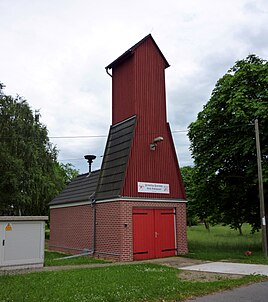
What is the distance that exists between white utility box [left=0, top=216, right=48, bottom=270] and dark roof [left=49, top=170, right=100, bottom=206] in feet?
17.2

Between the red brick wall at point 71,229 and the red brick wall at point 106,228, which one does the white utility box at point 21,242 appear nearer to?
the red brick wall at point 106,228

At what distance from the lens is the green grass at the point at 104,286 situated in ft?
26.8

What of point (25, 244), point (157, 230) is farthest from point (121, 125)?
point (25, 244)

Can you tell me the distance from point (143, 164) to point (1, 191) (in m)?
12.8

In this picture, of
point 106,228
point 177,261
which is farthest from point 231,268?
point 106,228

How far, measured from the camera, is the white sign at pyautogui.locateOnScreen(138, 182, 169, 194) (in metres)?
17.2

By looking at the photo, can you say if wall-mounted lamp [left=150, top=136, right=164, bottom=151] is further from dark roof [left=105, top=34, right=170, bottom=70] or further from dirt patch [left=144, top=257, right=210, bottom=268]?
dirt patch [left=144, top=257, right=210, bottom=268]

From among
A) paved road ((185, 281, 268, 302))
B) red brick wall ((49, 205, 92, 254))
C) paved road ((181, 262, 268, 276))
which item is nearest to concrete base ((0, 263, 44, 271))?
red brick wall ((49, 205, 92, 254))

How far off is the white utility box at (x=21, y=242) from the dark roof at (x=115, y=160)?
4250 millimetres

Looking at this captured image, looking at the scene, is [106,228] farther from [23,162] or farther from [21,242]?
[23,162]

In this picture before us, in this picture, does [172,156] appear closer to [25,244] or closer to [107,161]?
[107,161]

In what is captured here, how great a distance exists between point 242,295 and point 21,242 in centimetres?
806

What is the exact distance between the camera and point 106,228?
56.1ft

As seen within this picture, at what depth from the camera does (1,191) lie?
2555cm
